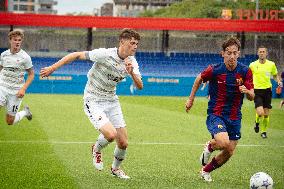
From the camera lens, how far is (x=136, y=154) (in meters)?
14.3

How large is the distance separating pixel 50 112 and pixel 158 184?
1447 cm

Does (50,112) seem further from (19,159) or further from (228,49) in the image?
(228,49)

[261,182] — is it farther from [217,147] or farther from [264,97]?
[264,97]

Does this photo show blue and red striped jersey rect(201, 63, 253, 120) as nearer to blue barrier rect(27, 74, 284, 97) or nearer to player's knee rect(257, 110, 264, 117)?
player's knee rect(257, 110, 264, 117)

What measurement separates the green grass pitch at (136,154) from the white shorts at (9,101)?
0.70 m

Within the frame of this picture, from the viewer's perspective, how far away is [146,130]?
19422 mm

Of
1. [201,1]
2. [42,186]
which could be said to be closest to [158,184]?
[42,186]

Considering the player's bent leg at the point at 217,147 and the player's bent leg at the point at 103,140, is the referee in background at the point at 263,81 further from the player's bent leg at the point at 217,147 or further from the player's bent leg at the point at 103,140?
the player's bent leg at the point at 103,140

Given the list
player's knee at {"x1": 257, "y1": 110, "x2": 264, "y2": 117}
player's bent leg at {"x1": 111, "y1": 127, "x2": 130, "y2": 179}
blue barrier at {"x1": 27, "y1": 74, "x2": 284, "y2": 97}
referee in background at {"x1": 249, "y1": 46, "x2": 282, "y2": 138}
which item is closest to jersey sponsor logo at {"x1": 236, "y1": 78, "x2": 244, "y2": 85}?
player's bent leg at {"x1": 111, "y1": 127, "x2": 130, "y2": 179}

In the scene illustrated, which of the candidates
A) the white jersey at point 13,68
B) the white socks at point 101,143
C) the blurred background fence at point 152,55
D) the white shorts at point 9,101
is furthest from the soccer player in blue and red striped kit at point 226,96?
the blurred background fence at point 152,55

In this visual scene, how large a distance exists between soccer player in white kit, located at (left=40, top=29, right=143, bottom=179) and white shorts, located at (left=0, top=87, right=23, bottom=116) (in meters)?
4.81

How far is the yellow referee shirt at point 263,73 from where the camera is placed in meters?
19.8

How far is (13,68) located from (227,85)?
6356mm

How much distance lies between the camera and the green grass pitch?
10781 millimetres
